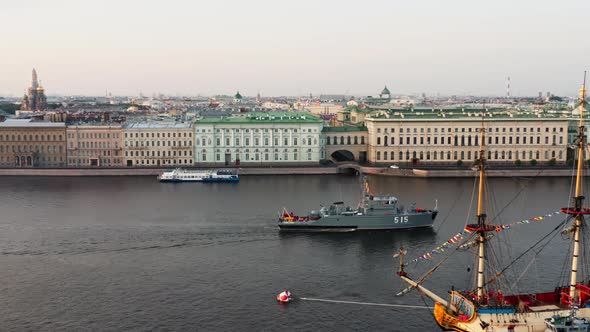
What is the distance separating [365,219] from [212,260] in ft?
27.1

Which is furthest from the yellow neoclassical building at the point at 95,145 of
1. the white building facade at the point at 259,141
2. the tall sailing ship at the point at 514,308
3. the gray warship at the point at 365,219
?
the tall sailing ship at the point at 514,308

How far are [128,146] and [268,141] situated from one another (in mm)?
11136

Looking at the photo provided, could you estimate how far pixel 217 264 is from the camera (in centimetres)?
2584

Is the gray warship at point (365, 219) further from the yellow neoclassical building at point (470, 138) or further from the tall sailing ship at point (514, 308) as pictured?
the yellow neoclassical building at point (470, 138)

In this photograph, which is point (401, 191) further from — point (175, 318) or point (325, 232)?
point (175, 318)

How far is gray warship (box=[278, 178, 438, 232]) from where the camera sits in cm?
3158

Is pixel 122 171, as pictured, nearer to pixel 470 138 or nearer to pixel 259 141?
pixel 259 141

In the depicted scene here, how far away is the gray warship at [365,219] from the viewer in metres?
31.6

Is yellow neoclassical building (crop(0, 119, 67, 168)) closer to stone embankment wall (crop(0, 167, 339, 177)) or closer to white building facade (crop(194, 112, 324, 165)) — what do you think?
stone embankment wall (crop(0, 167, 339, 177))

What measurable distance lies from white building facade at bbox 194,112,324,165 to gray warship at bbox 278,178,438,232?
23.0 m

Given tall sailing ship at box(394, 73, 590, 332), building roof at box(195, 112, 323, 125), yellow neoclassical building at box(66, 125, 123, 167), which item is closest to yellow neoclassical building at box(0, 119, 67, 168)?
yellow neoclassical building at box(66, 125, 123, 167)

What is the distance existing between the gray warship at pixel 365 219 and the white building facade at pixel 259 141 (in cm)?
2302

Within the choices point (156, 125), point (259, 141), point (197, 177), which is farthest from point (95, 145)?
point (259, 141)

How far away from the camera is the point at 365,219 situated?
31.6m
